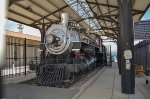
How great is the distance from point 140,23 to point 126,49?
2029 mm

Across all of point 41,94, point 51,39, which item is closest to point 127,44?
point 41,94

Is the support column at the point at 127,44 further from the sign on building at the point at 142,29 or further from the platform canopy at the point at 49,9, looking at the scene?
the platform canopy at the point at 49,9

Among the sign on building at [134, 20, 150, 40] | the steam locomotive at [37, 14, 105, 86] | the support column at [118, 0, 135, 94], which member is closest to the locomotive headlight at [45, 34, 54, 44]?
the steam locomotive at [37, 14, 105, 86]

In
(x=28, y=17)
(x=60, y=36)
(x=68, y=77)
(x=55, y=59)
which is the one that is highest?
(x=28, y=17)

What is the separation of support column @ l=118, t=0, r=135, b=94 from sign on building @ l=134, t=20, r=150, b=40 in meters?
1.20

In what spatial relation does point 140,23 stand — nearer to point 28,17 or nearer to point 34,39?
point 28,17

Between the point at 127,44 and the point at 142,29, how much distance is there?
71.5 inches

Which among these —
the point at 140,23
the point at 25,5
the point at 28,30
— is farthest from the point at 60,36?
the point at 28,30

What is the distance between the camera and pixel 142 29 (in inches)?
377

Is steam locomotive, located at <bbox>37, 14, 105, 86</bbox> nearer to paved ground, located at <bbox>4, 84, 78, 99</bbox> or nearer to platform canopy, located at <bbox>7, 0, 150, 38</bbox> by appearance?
paved ground, located at <bbox>4, 84, 78, 99</bbox>

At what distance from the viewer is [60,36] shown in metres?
10.8

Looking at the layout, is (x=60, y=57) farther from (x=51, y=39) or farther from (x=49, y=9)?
(x=49, y=9)

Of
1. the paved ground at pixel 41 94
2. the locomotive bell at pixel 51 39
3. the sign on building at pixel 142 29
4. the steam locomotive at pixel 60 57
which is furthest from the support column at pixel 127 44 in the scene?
A: the locomotive bell at pixel 51 39

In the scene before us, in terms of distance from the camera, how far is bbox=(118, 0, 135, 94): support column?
8109 mm
